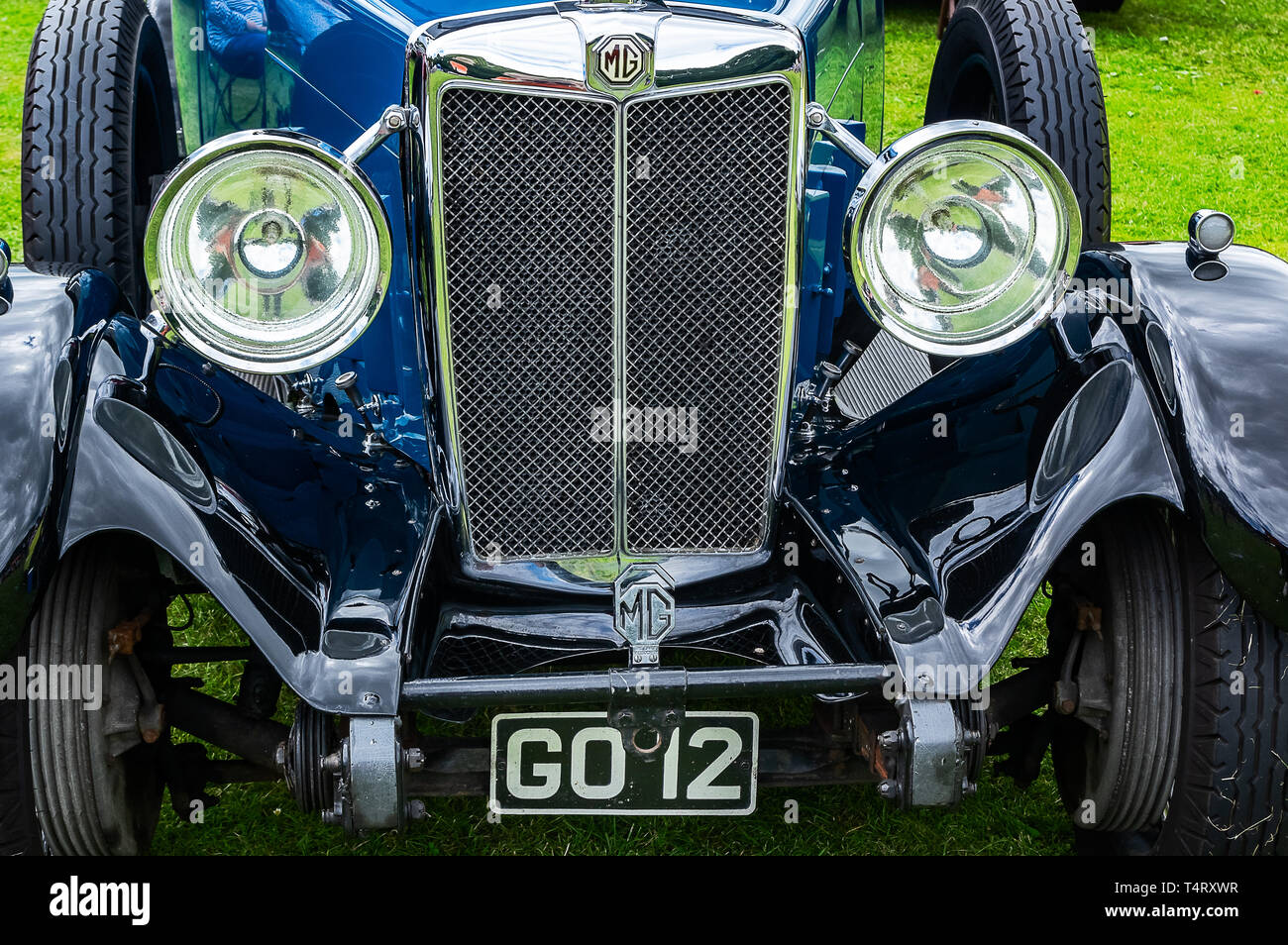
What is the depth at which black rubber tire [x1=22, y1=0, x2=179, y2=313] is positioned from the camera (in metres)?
2.90

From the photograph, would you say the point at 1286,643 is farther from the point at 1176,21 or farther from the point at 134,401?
the point at 1176,21

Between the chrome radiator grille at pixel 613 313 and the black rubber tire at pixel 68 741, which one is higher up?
the chrome radiator grille at pixel 613 313

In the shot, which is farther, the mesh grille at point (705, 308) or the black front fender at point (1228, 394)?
the mesh grille at point (705, 308)

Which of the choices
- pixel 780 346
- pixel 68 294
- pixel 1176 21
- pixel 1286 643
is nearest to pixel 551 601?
pixel 780 346

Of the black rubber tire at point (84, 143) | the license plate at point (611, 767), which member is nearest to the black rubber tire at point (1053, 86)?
the license plate at point (611, 767)

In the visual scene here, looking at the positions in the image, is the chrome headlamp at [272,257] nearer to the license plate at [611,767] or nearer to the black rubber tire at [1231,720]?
the license plate at [611,767]

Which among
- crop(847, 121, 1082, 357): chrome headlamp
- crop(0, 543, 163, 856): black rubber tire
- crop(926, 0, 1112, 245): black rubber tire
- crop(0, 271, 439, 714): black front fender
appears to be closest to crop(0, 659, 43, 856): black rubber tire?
crop(0, 543, 163, 856): black rubber tire

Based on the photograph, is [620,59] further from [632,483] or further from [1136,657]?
[1136,657]

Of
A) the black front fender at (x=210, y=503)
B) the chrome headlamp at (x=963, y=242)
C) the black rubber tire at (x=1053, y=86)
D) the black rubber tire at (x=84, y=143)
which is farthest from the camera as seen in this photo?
the black rubber tire at (x=1053, y=86)

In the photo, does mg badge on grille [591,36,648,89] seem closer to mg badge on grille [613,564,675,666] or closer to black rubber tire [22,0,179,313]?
mg badge on grille [613,564,675,666]

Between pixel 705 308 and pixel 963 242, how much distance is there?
428 millimetres

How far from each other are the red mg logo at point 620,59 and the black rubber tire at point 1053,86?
124cm

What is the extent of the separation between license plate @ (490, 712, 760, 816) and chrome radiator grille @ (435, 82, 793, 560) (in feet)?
1.32

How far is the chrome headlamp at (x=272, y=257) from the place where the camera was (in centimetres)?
202
